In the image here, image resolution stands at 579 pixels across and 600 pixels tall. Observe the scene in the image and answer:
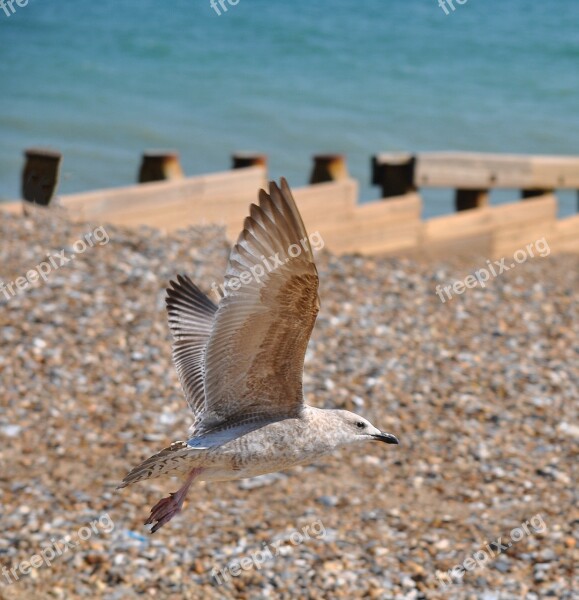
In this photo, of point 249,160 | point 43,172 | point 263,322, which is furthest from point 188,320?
point 249,160

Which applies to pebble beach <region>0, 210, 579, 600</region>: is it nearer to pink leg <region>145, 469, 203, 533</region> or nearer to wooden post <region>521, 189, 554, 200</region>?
pink leg <region>145, 469, 203, 533</region>

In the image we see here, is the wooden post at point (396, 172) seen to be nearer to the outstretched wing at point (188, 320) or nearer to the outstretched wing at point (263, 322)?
the outstretched wing at point (188, 320)

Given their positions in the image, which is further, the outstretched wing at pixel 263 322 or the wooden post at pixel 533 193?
Result: the wooden post at pixel 533 193

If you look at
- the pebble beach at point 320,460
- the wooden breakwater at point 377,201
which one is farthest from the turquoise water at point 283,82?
the pebble beach at point 320,460

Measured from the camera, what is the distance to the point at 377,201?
9.38 metres

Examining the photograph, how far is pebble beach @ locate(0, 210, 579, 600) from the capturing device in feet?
16.9

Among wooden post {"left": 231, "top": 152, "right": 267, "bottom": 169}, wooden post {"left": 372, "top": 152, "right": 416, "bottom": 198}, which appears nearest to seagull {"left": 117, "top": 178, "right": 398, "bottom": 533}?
wooden post {"left": 231, "top": 152, "right": 267, "bottom": 169}

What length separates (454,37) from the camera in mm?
23844

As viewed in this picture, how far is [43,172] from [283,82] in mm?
12041

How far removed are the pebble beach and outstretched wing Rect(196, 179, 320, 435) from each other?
A: 5.07 ft

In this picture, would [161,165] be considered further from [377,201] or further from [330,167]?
[377,201]

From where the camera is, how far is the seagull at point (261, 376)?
11.0ft

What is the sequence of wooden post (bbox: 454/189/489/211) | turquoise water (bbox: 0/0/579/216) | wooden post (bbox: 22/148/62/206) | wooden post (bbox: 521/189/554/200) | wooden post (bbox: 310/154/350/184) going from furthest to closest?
turquoise water (bbox: 0/0/579/216), wooden post (bbox: 521/189/554/200), wooden post (bbox: 454/189/489/211), wooden post (bbox: 310/154/350/184), wooden post (bbox: 22/148/62/206)

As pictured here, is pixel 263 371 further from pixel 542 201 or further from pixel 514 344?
pixel 542 201
